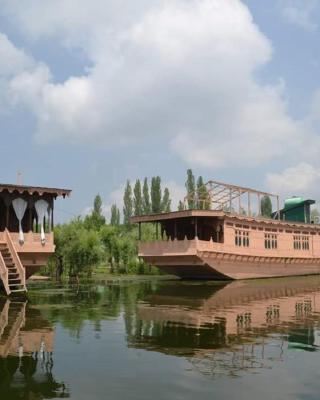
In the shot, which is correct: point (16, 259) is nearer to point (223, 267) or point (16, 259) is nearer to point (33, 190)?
point (33, 190)

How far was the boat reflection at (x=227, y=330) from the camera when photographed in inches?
336

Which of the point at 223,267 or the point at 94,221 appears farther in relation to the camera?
the point at 94,221

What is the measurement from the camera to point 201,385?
271 inches

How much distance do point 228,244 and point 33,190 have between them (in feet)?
46.7

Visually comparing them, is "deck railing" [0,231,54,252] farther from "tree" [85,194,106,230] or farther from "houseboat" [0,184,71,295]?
"tree" [85,194,106,230]

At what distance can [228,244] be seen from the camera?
31594 millimetres

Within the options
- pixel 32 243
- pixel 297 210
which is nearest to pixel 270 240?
pixel 297 210

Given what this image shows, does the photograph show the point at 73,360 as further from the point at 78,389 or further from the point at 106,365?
the point at 78,389

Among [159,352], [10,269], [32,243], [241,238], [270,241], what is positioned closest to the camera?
[159,352]

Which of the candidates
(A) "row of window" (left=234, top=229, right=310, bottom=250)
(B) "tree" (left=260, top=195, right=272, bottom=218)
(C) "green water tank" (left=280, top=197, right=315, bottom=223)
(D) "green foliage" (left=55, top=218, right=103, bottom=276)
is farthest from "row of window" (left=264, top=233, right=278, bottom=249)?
(B) "tree" (left=260, top=195, right=272, bottom=218)

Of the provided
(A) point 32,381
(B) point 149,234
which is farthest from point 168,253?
(A) point 32,381

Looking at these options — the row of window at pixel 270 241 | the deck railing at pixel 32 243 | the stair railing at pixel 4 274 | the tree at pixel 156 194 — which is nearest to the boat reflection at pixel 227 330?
the stair railing at pixel 4 274

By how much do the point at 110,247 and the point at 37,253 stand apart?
19.3m

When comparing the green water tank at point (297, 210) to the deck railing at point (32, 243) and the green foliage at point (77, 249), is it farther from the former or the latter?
the deck railing at point (32, 243)
